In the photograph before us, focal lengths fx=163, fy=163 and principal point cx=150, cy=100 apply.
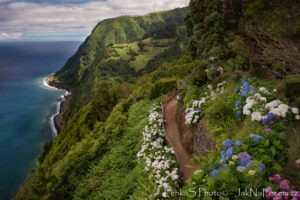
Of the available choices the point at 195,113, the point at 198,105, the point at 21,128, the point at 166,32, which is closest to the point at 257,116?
the point at 195,113

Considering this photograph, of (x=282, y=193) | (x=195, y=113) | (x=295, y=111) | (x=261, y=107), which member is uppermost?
(x=295, y=111)

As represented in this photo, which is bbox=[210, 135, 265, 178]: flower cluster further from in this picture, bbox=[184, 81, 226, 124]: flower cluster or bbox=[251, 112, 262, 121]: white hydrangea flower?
bbox=[184, 81, 226, 124]: flower cluster

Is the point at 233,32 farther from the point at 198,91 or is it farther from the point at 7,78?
the point at 7,78

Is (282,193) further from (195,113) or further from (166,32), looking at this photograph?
(166,32)

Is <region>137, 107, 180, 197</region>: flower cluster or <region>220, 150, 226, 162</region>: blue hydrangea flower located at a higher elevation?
<region>220, 150, 226, 162</region>: blue hydrangea flower

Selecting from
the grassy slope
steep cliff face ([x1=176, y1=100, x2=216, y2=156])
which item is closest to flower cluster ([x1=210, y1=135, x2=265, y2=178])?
steep cliff face ([x1=176, y1=100, x2=216, y2=156])

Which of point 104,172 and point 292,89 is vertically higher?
point 292,89

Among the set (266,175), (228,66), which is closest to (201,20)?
(228,66)
